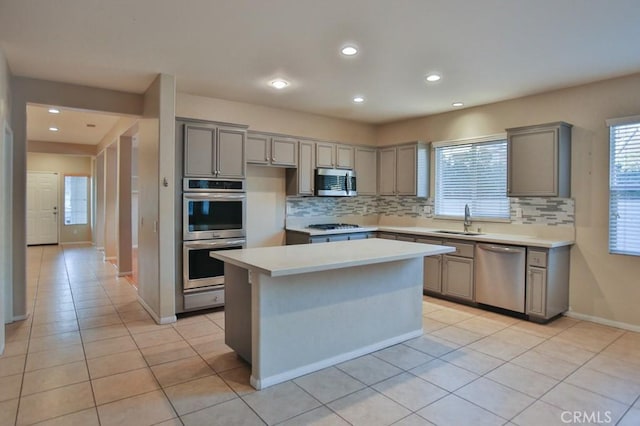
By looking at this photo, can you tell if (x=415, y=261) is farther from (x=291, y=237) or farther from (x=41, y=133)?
(x=41, y=133)

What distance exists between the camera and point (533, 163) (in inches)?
171

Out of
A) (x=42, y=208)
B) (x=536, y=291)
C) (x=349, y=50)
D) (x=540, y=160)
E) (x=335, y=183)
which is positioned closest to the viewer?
(x=349, y=50)

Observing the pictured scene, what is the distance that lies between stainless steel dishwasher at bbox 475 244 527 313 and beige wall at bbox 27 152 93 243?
1077 centimetres

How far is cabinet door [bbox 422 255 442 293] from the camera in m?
5.05

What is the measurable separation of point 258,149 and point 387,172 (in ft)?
7.27

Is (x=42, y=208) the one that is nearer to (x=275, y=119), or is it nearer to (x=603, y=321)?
(x=275, y=119)

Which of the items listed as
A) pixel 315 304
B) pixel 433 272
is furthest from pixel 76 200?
pixel 315 304

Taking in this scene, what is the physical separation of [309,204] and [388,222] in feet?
4.86

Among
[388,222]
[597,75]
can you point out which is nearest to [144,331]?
[388,222]

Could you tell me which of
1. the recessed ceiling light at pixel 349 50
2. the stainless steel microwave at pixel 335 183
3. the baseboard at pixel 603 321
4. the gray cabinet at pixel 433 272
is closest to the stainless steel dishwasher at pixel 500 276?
the gray cabinet at pixel 433 272

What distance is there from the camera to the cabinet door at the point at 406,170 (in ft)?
18.9

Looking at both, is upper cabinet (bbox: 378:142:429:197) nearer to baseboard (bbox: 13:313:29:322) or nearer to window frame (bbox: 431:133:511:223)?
window frame (bbox: 431:133:511:223)

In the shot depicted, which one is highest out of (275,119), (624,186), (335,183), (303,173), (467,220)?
(275,119)

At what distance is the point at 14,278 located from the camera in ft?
13.4
